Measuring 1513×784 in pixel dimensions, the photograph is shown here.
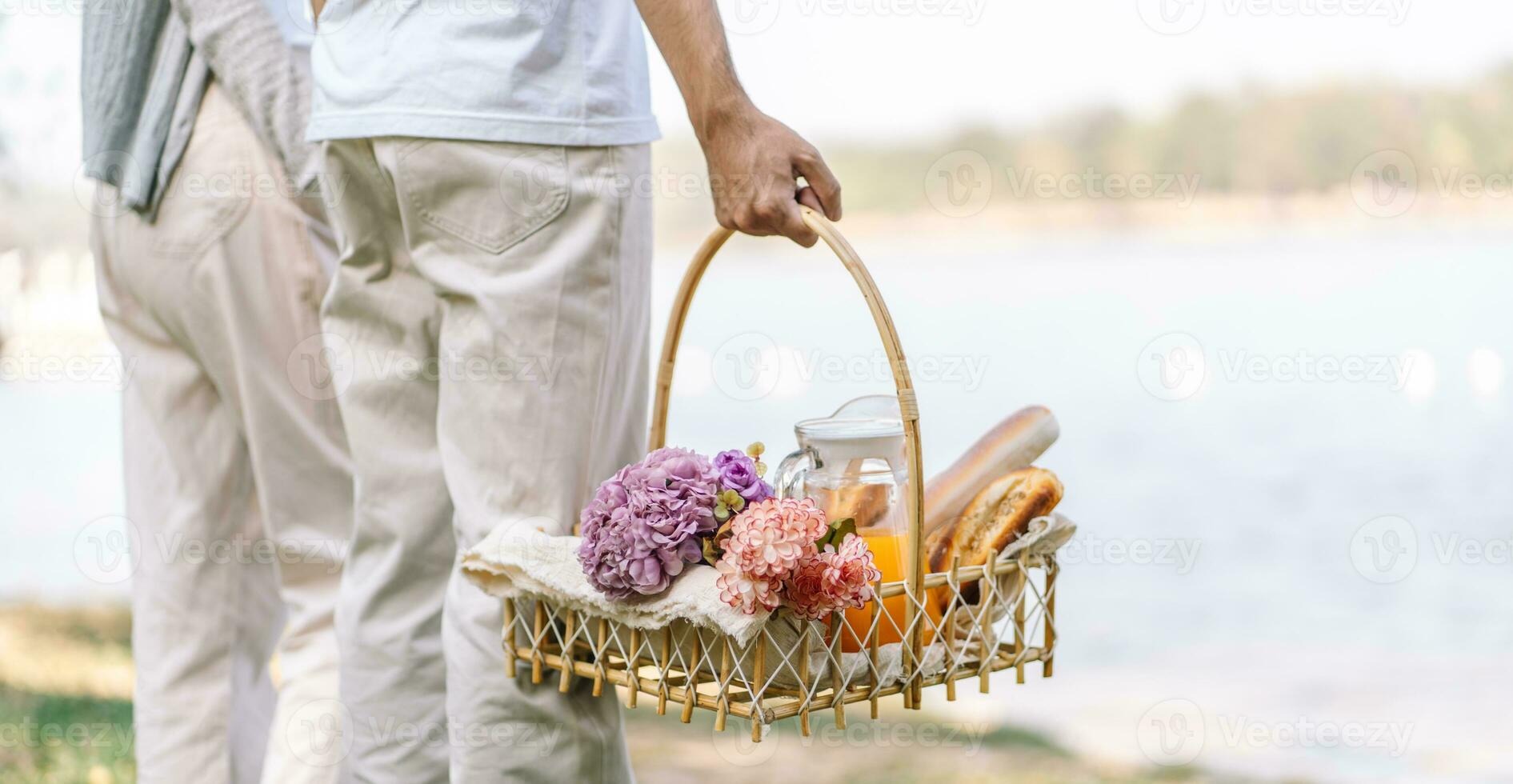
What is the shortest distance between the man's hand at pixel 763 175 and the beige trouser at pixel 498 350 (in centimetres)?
9

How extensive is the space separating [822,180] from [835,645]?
0.34 m

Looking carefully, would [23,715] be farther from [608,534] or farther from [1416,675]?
[1416,675]

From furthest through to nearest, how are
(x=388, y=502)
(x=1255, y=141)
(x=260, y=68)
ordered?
1. (x=1255, y=141)
2. (x=260, y=68)
3. (x=388, y=502)

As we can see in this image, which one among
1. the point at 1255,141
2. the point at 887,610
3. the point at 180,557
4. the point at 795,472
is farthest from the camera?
the point at 1255,141

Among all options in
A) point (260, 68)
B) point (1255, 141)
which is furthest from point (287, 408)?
point (1255, 141)

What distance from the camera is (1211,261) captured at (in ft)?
21.0

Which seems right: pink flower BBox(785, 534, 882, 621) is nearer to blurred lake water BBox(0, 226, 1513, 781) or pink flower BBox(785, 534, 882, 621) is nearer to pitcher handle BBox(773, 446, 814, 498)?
pitcher handle BBox(773, 446, 814, 498)

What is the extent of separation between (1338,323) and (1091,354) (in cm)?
102

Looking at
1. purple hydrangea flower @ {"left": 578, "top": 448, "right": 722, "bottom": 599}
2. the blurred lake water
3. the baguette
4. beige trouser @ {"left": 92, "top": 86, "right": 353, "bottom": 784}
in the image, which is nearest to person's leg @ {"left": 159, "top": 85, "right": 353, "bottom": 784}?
beige trouser @ {"left": 92, "top": 86, "right": 353, "bottom": 784}

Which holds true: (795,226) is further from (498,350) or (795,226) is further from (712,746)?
(712,746)

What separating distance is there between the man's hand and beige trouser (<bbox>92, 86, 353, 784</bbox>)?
585 mm

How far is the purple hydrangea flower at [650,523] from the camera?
917 mm

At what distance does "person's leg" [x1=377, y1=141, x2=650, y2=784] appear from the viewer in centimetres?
105

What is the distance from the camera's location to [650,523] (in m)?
0.92
